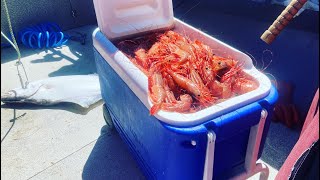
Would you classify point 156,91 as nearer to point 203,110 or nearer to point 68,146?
point 203,110

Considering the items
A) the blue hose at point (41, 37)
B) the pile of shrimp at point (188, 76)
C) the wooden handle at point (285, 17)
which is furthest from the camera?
the blue hose at point (41, 37)

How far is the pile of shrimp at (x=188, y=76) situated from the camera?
173 cm

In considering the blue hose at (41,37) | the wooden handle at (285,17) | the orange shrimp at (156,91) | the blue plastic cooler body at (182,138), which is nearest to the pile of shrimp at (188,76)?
the orange shrimp at (156,91)

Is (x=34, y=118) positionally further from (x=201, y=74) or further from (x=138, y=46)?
(x=201, y=74)

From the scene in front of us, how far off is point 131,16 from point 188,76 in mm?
884

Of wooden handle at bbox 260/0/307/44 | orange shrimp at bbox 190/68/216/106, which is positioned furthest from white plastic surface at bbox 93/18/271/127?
wooden handle at bbox 260/0/307/44

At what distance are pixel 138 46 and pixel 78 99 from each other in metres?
1.21

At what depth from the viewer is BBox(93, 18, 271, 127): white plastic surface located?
151 centimetres

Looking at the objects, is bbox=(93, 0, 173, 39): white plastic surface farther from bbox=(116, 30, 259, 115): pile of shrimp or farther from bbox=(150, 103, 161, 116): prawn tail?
bbox=(150, 103, 161, 116): prawn tail

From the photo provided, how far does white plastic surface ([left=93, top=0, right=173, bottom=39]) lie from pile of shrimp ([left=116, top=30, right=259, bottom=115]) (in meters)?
0.29

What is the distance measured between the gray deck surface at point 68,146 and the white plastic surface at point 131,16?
1.06 meters

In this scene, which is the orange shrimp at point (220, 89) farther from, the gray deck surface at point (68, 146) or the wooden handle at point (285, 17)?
the gray deck surface at point (68, 146)

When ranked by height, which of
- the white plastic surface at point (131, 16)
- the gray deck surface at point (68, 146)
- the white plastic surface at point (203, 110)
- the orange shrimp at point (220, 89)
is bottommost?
the gray deck surface at point (68, 146)

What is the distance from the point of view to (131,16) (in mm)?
2457
